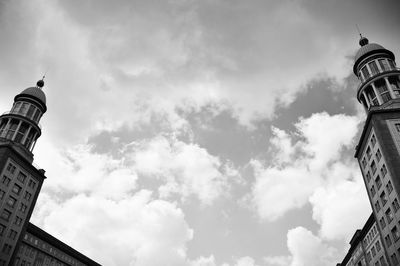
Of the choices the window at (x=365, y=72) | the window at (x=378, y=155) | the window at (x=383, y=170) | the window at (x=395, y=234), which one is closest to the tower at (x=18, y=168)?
the window at (x=395, y=234)

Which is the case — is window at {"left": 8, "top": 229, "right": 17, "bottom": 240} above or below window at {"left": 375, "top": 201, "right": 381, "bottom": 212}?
below

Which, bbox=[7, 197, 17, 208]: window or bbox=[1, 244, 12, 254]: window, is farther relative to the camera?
bbox=[7, 197, 17, 208]: window

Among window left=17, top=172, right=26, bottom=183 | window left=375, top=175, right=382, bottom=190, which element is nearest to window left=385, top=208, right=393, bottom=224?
window left=375, top=175, right=382, bottom=190

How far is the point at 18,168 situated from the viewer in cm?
7406

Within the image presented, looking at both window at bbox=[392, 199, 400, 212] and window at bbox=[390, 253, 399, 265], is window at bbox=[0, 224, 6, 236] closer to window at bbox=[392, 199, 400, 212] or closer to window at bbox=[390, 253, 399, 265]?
window at bbox=[392, 199, 400, 212]

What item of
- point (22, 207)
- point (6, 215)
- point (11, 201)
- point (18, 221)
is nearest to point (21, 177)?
point (11, 201)

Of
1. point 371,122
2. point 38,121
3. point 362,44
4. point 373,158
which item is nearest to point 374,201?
point 373,158

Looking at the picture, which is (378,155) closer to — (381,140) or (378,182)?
(381,140)

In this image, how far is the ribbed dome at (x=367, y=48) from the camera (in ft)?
250

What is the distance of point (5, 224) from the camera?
222ft

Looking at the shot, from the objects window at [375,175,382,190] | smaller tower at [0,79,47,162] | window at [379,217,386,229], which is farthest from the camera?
smaller tower at [0,79,47,162]

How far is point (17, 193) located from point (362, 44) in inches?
3297

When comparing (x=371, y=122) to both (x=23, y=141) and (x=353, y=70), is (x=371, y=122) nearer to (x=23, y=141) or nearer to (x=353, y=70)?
(x=353, y=70)

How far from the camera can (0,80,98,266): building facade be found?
68.4 meters
